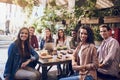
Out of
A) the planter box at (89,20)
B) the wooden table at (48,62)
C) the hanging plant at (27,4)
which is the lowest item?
the wooden table at (48,62)

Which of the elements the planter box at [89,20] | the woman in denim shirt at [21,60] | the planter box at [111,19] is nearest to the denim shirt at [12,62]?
the woman in denim shirt at [21,60]

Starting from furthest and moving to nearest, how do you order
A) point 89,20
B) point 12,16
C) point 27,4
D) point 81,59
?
point 27,4
point 12,16
point 89,20
point 81,59

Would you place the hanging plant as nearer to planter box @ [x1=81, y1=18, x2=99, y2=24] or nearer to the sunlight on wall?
the sunlight on wall

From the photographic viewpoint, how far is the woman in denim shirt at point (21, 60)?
9.24ft

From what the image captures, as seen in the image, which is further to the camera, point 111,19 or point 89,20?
point 89,20

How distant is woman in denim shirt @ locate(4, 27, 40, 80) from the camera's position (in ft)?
9.24

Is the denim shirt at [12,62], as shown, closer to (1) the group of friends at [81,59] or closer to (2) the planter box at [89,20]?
(1) the group of friends at [81,59]

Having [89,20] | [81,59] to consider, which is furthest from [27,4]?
[81,59]

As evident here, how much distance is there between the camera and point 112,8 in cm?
477

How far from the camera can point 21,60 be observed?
293 centimetres

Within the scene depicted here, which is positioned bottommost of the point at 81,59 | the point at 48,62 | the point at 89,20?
the point at 48,62

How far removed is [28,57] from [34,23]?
313cm

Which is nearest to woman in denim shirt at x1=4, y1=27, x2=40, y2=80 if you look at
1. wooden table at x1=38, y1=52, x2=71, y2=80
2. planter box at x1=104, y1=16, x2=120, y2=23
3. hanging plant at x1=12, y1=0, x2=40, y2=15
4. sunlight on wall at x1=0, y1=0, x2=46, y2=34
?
wooden table at x1=38, y1=52, x2=71, y2=80

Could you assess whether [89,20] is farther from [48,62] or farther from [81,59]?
[81,59]
